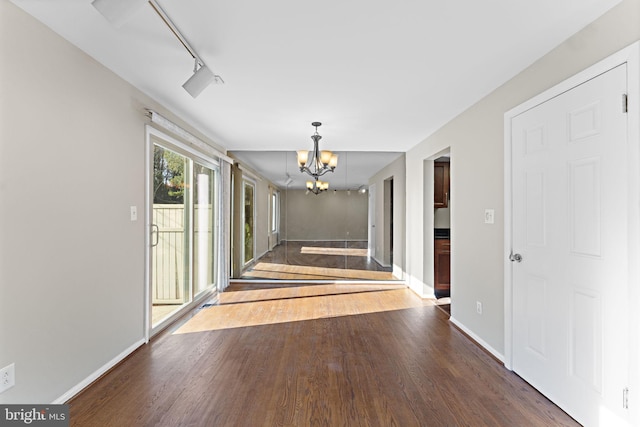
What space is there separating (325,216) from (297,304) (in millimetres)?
2101

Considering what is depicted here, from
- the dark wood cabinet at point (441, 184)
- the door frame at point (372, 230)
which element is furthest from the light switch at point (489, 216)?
the door frame at point (372, 230)

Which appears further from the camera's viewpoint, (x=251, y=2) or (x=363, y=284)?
(x=363, y=284)

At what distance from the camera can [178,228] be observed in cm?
412

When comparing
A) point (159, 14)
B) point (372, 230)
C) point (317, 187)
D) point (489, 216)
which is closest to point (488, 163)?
point (489, 216)

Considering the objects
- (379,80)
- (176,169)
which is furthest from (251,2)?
(176,169)

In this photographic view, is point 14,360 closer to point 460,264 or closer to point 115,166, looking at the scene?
point 115,166

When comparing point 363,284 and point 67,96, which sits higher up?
point 67,96

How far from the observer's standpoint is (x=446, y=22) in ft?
6.70

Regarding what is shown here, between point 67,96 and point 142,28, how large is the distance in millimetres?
687

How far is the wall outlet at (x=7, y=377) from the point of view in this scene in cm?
179

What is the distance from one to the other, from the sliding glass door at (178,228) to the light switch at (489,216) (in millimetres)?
3255

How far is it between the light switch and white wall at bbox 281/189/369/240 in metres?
3.26

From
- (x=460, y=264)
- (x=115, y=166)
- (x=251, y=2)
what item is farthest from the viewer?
(x=460, y=264)

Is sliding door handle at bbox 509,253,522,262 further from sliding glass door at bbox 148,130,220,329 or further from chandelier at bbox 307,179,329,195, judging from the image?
chandelier at bbox 307,179,329,195
